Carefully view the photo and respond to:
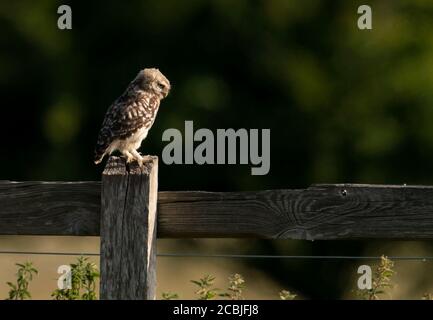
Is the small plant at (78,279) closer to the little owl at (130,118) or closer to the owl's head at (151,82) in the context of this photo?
the little owl at (130,118)

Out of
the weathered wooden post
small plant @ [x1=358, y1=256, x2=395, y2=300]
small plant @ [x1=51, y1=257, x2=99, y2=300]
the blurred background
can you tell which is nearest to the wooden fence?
the weathered wooden post

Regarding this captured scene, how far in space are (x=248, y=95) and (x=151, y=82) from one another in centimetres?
563

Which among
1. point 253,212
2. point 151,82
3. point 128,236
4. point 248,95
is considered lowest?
point 128,236

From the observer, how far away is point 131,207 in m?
4.74

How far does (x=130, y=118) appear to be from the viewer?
7.42 m

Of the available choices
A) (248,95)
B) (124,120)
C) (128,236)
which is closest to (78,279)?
(128,236)

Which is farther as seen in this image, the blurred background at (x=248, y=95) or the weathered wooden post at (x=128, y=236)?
the blurred background at (x=248, y=95)

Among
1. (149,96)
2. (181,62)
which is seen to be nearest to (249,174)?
(181,62)

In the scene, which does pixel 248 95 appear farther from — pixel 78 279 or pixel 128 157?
pixel 128 157

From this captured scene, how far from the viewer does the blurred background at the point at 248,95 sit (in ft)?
41.8

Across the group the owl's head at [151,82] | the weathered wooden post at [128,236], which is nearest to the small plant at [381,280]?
the weathered wooden post at [128,236]

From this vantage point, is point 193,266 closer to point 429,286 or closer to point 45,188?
point 429,286
